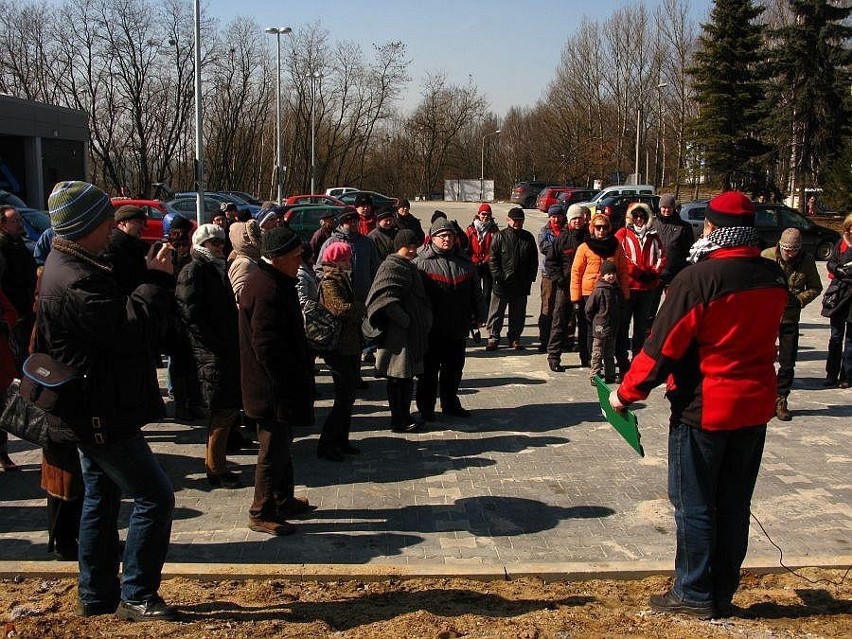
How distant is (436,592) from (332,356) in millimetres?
2752

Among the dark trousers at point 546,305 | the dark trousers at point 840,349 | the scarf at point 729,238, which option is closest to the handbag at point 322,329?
the scarf at point 729,238

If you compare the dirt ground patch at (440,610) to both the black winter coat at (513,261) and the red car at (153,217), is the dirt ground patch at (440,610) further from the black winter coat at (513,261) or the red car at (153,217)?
the red car at (153,217)

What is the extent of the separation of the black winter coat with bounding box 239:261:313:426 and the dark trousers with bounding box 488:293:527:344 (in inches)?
259

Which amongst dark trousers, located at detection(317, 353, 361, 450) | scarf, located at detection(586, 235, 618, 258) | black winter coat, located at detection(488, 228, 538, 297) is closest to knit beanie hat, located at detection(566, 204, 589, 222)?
black winter coat, located at detection(488, 228, 538, 297)

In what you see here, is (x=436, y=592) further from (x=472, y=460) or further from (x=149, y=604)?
(x=472, y=460)

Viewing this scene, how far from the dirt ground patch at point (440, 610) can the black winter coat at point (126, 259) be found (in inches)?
64.5

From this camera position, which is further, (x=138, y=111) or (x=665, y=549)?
(x=138, y=111)

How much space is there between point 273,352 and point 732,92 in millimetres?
42143

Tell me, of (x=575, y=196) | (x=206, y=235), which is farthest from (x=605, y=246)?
(x=575, y=196)

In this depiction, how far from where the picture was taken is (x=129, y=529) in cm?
391

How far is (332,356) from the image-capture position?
22.2 ft

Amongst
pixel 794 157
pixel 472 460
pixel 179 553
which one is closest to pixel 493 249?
pixel 472 460

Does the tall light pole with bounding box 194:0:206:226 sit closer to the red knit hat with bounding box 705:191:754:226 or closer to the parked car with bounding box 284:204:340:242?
the parked car with bounding box 284:204:340:242

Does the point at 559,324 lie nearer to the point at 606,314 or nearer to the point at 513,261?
the point at 606,314
